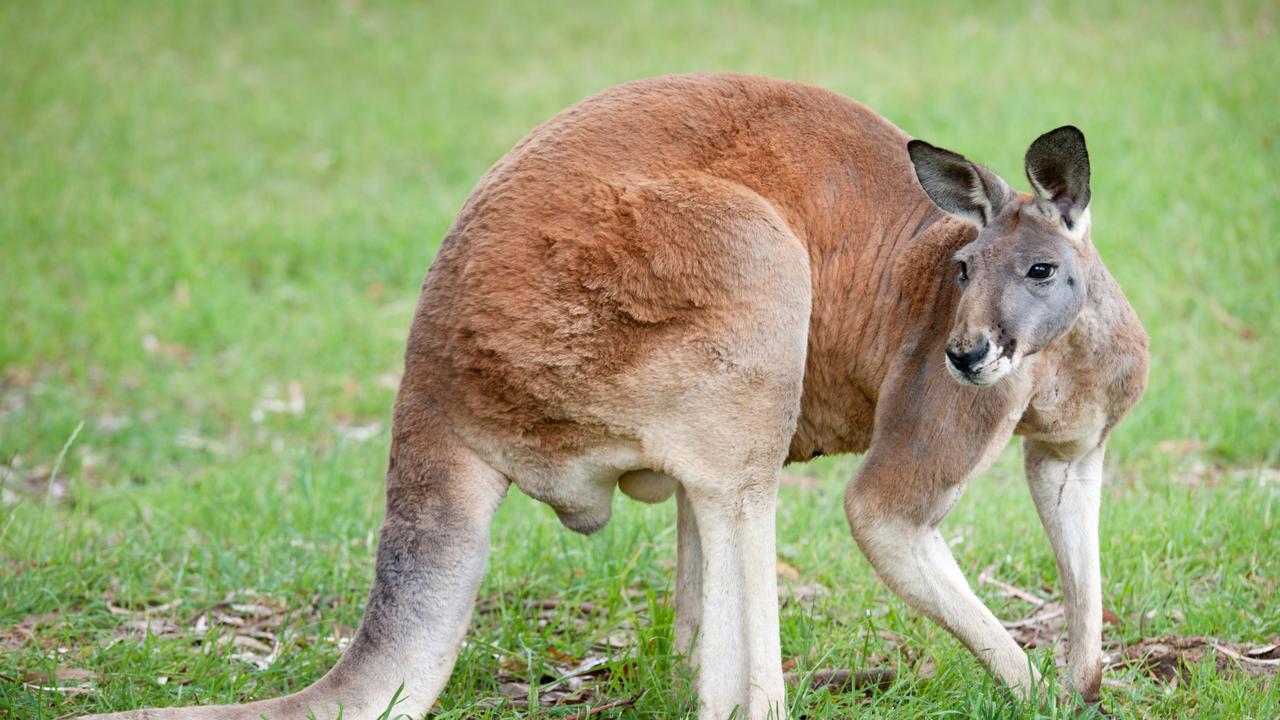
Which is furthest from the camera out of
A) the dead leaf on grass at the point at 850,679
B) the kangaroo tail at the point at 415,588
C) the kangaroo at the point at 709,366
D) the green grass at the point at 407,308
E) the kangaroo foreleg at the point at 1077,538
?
the green grass at the point at 407,308

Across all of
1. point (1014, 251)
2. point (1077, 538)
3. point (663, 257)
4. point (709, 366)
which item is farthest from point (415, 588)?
point (1077, 538)

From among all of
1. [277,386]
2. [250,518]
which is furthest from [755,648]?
[277,386]

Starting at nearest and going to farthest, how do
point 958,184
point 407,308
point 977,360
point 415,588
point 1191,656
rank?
1. point 977,360
2. point 415,588
3. point 958,184
4. point 1191,656
5. point 407,308

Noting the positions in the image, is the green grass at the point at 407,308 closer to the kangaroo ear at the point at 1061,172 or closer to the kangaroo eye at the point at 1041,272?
the kangaroo eye at the point at 1041,272

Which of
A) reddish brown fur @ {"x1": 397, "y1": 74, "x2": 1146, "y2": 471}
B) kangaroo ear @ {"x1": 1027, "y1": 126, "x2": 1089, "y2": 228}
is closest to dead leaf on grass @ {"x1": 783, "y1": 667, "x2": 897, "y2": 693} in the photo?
reddish brown fur @ {"x1": 397, "y1": 74, "x2": 1146, "y2": 471}

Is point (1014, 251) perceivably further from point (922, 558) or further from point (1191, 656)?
point (1191, 656)

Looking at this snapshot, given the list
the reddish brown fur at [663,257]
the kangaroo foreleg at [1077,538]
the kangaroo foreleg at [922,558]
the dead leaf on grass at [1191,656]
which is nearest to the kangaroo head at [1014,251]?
the reddish brown fur at [663,257]

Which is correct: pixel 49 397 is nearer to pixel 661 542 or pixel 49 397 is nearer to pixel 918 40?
pixel 661 542

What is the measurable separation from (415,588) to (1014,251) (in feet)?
4.99

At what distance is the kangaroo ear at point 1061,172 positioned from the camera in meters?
2.89

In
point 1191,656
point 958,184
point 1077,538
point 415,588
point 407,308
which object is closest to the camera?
point 415,588

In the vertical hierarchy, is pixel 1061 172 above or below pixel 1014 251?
above

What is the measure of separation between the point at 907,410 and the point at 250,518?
260 centimetres

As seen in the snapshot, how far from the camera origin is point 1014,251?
2.96m
